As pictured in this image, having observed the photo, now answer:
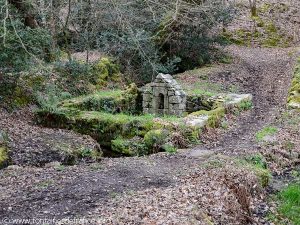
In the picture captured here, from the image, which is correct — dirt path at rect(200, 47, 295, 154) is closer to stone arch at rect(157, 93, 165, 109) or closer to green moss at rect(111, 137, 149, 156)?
green moss at rect(111, 137, 149, 156)

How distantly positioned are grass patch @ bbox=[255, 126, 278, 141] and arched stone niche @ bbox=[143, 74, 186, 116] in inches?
120

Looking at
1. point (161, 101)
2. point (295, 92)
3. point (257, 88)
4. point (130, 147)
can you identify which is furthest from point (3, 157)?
point (257, 88)

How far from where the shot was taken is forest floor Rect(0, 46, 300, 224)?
5562mm

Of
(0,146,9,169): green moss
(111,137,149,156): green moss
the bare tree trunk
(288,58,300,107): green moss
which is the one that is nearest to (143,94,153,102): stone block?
(111,137,149,156): green moss

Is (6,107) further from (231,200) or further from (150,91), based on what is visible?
(231,200)

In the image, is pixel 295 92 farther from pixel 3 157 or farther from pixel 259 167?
pixel 3 157

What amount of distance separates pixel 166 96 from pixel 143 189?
7023 mm

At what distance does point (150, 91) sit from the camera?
13805 mm

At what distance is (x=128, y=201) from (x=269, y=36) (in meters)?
21.7

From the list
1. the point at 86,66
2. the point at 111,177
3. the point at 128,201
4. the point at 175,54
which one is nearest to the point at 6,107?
the point at 86,66

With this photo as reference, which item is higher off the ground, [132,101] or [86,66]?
[86,66]

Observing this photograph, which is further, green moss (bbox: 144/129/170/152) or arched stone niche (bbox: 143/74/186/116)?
arched stone niche (bbox: 143/74/186/116)

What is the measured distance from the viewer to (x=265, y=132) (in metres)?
10.8

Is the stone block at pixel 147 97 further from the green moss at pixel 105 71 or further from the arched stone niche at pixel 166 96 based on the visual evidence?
the green moss at pixel 105 71
